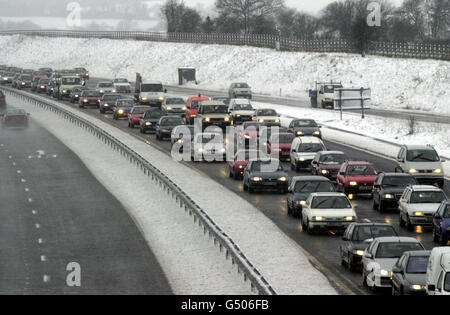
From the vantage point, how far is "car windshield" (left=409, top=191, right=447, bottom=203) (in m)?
33.3

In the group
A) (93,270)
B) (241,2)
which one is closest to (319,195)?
(93,270)

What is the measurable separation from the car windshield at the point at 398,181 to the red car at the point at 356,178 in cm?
263

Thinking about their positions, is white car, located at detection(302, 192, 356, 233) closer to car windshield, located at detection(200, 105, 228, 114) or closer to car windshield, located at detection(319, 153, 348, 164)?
car windshield, located at detection(319, 153, 348, 164)

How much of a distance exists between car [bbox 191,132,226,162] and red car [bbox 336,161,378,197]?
1221cm

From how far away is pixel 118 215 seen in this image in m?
37.9

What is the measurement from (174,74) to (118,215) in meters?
101

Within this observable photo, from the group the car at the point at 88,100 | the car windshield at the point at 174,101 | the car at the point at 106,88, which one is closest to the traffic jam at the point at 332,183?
the car windshield at the point at 174,101

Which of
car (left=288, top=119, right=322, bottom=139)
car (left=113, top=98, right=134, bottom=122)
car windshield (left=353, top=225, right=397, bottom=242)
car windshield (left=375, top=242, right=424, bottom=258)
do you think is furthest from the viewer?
car (left=113, top=98, right=134, bottom=122)

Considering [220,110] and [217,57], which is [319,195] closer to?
[220,110]

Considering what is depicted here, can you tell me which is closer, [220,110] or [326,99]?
[220,110]

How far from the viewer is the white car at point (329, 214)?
107ft

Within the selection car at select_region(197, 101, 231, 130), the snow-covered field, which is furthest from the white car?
the snow-covered field

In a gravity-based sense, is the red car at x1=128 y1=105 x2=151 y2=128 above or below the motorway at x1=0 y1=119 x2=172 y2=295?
above

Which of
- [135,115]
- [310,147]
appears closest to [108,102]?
[135,115]
